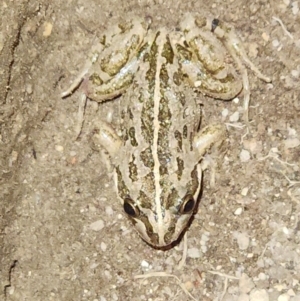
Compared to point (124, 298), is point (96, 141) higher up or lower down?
higher up

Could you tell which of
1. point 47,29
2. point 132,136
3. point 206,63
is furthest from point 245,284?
point 47,29

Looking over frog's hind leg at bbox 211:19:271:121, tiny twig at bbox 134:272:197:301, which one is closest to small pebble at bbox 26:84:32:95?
frog's hind leg at bbox 211:19:271:121

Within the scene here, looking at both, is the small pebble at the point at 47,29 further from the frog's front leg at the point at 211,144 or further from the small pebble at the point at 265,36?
the small pebble at the point at 265,36

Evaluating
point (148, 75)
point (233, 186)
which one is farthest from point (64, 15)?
point (233, 186)

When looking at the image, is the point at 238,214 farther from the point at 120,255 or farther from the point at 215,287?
the point at 120,255

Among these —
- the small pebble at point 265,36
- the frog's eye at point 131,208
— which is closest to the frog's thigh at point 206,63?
the small pebble at point 265,36

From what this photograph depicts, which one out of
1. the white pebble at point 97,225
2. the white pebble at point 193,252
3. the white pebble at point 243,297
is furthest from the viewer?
the white pebble at point 97,225
